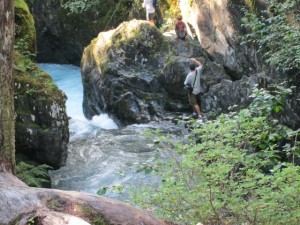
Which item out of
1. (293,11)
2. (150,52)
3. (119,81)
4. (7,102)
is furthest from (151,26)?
(7,102)

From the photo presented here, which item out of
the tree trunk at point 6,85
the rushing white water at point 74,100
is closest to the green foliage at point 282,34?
the tree trunk at point 6,85

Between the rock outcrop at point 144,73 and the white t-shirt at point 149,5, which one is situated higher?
the white t-shirt at point 149,5

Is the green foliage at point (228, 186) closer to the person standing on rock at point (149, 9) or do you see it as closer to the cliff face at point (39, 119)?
the cliff face at point (39, 119)

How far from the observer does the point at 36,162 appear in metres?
8.84

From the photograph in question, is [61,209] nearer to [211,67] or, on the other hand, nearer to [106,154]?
[106,154]

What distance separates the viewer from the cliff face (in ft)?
28.1

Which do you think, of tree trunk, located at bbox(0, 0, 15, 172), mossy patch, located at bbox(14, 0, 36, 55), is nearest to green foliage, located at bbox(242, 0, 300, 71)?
mossy patch, located at bbox(14, 0, 36, 55)

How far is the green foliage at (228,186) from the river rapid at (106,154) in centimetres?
330

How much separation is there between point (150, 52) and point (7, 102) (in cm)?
1004

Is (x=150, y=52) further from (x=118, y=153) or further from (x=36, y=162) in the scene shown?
(x=36, y=162)

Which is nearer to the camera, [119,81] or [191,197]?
[191,197]

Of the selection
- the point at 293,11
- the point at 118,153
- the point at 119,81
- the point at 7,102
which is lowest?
the point at 118,153

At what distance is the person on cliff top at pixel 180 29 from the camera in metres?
13.6

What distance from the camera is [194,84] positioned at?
1216 centimetres
